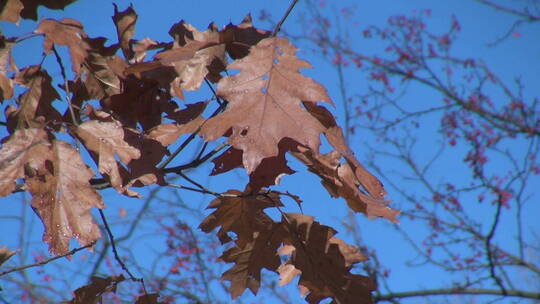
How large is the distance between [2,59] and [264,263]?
2.42 feet

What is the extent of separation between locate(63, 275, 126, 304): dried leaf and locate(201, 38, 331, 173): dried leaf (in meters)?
0.66

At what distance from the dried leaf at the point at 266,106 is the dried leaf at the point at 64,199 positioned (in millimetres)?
243

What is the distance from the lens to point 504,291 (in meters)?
3.53

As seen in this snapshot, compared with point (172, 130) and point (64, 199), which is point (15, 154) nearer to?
point (64, 199)

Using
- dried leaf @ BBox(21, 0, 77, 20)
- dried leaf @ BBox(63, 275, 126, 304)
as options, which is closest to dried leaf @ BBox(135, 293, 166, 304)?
dried leaf @ BBox(63, 275, 126, 304)

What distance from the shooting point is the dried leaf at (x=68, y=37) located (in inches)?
40.4

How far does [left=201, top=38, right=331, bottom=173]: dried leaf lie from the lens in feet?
2.81

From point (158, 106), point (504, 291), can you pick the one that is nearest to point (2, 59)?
point (158, 106)

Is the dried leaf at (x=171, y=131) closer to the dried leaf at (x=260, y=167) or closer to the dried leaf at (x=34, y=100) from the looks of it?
the dried leaf at (x=260, y=167)

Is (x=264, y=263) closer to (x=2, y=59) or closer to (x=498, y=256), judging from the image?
(x=2, y=59)

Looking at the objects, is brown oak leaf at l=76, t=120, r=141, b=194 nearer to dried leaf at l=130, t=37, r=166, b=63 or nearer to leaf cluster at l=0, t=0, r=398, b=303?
leaf cluster at l=0, t=0, r=398, b=303

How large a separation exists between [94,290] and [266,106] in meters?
0.76

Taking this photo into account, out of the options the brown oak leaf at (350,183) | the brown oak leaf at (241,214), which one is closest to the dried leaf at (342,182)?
the brown oak leaf at (350,183)

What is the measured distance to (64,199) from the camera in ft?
3.04
